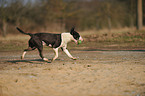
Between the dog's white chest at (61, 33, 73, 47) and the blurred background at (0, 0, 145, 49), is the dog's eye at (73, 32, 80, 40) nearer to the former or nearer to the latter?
the dog's white chest at (61, 33, 73, 47)

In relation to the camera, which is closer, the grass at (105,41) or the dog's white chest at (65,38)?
the dog's white chest at (65,38)

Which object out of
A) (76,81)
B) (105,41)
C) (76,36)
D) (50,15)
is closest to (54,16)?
(50,15)

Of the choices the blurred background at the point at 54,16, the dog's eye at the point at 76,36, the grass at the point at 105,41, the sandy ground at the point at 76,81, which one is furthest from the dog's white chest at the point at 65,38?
the blurred background at the point at 54,16


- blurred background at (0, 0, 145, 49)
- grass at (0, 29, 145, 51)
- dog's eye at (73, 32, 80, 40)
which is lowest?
grass at (0, 29, 145, 51)

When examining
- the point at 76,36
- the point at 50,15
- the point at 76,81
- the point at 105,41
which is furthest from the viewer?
the point at 50,15

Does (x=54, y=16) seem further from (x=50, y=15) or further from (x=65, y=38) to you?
(x=65, y=38)

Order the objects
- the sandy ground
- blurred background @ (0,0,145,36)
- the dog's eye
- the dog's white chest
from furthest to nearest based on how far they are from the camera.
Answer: blurred background @ (0,0,145,36) → the dog's eye → the dog's white chest → the sandy ground

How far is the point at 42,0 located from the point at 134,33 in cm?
2711

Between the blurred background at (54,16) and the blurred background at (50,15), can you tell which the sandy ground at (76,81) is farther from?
the blurred background at (50,15)

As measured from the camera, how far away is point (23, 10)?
3731 centimetres

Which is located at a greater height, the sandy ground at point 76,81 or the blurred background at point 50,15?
the blurred background at point 50,15

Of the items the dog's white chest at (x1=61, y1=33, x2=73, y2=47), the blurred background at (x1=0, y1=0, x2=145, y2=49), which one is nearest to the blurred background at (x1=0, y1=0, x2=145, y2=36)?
the blurred background at (x1=0, y1=0, x2=145, y2=49)

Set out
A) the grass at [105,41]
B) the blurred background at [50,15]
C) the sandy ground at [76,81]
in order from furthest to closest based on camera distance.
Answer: the blurred background at [50,15] < the grass at [105,41] < the sandy ground at [76,81]

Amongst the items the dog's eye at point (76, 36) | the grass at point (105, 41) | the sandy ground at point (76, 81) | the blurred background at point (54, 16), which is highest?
the blurred background at point (54, 16)
